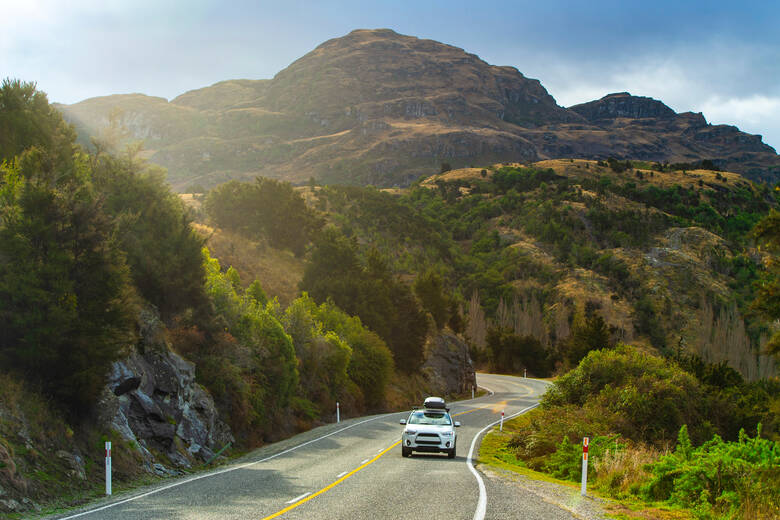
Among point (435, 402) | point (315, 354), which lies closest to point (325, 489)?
point (435, 402)

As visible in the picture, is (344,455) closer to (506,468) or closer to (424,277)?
(506,468)

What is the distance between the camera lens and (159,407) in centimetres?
2075

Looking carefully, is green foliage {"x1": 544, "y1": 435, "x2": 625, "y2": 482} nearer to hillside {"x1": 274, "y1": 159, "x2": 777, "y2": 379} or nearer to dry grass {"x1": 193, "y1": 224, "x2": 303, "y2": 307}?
dry grass {"x1": 193, "y1": 224, "x2": 303, "y2": 307}

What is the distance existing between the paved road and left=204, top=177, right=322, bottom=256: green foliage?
143 ft

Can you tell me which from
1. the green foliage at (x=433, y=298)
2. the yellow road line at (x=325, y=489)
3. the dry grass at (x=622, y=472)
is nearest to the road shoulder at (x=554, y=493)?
the dry grass at (x=622, y=472)

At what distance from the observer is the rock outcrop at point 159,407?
1854cm

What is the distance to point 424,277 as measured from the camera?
76562mm

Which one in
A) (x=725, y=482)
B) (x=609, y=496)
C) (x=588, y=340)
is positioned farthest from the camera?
(x=588, y=340)

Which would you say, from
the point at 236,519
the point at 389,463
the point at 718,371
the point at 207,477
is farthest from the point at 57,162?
the point at 718,371

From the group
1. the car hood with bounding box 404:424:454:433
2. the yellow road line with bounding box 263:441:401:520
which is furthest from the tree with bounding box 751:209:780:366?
the yellow road line with bounding box 263:441:401:520

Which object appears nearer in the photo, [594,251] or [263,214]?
[263,214]

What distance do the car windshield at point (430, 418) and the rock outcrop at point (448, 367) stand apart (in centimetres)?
4289

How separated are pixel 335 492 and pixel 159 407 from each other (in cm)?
967

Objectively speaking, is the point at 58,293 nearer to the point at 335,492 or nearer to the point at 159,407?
the point at 159,407
